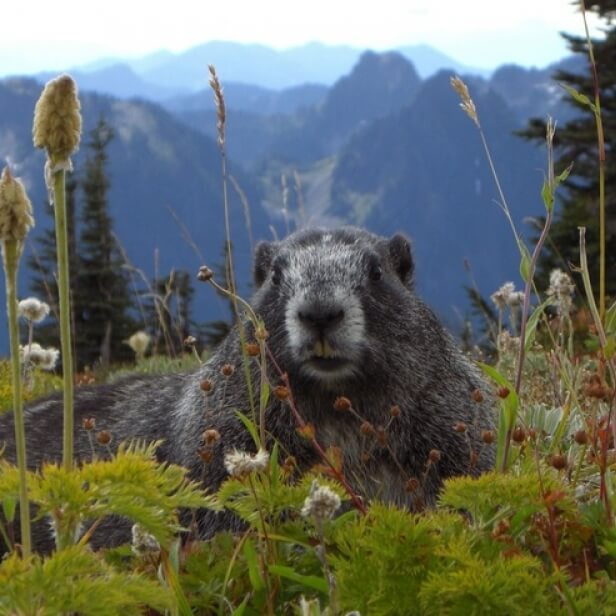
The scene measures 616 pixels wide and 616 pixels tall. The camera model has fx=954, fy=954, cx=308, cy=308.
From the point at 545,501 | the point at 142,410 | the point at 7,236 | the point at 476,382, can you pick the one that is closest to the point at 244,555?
the point at 545,501

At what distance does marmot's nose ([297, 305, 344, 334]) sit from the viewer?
4590mm

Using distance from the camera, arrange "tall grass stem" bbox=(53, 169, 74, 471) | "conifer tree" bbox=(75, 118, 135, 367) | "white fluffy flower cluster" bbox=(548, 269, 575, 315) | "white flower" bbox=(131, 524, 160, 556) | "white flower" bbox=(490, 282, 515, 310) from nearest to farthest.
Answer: "tall grass stem" bbox=(53, 169, 74, 471) < "white flower" bbox=(131, 524, 160, 556) < "white fluffy flower cluster" bbox=(548, 269, 575, 315) < "white flower" bbox=(490, 282, 515, 310) < "conifer tree" bbox=(75, 118, 135, 367)

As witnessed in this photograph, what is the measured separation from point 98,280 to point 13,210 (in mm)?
44720

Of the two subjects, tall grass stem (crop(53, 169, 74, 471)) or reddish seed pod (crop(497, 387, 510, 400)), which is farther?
reddish seed pod (crop(497, 387, 510, 400))

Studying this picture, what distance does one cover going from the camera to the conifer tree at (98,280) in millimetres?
42469

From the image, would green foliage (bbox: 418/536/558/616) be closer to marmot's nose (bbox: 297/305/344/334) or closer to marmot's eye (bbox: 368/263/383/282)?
marmot's nose (bbox: 297/305/344/334)

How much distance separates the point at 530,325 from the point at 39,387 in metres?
6.44

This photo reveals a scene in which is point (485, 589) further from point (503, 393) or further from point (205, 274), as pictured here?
point (205, 274)

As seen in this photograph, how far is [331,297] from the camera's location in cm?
473

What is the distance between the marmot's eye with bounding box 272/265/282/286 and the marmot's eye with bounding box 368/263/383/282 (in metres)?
0.53

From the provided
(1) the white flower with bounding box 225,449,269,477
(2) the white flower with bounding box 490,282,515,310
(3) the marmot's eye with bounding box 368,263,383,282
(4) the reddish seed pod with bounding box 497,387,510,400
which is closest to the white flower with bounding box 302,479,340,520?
(1) the white flower with bounding box 225,449,269,477

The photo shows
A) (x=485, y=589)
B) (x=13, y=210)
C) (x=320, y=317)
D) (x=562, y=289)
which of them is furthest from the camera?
(x=562, y=289)

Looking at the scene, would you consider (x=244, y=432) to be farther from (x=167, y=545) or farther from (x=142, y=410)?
(x=167, y=545)

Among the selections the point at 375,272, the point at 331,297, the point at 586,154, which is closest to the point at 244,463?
the point at 331,297
